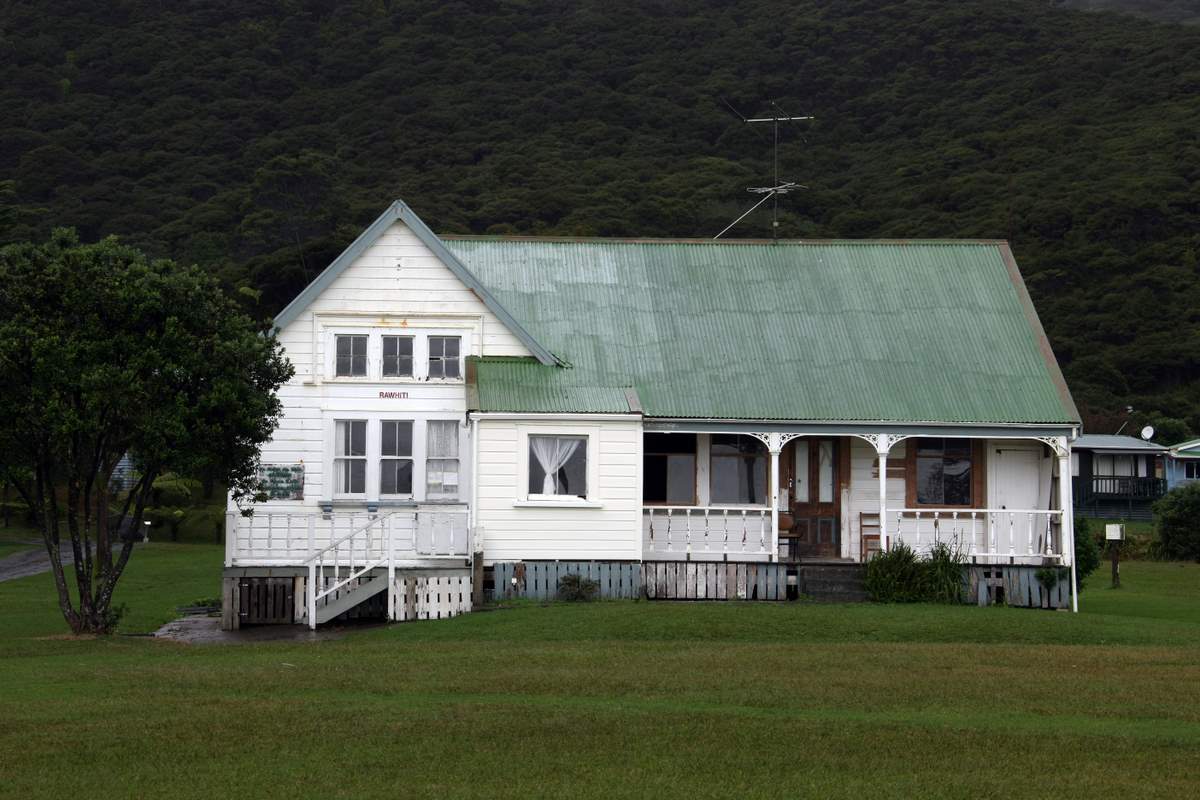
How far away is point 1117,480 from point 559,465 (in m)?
52.1

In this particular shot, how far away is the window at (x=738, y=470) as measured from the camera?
3084cm

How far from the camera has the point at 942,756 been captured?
14281 mm

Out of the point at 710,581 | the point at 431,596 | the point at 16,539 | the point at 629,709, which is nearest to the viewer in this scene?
the point at 629,709

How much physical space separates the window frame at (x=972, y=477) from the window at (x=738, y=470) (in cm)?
269

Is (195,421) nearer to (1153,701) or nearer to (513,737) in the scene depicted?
(513,737)

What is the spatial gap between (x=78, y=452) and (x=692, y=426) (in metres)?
10.5

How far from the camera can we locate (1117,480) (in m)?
74.9

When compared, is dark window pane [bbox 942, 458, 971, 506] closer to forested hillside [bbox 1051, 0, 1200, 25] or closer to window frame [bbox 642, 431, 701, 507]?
window frame [bbox 642, 431, 701, 507]

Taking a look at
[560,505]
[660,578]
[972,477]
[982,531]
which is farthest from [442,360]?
[982,531]

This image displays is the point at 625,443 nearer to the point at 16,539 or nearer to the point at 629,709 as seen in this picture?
the point at 629,709

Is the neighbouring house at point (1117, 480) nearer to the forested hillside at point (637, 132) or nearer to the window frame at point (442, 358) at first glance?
the forested hillside at point (637, 132)

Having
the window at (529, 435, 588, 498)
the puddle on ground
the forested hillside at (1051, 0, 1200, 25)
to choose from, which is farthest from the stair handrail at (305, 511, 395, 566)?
the forested hillside at (1051, 0, 1200, 25)

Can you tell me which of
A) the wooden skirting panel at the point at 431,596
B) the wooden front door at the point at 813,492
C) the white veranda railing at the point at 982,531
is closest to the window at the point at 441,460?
the wooden skirting panel at the point at 431,596

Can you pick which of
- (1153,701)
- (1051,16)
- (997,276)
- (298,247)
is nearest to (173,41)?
(298,247)
